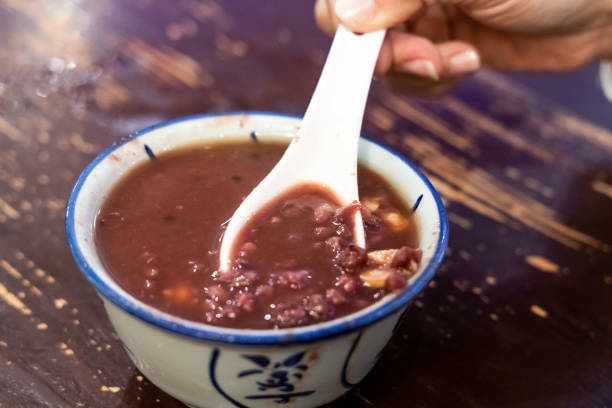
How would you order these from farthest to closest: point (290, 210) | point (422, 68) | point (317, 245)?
point (422, 68) < point (290, 210) < point (317, 245)

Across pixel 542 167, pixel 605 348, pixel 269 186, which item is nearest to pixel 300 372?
pixel 269 186

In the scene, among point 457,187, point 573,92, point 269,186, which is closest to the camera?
point 269,186

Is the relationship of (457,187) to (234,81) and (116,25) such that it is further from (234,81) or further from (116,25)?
(116,25)

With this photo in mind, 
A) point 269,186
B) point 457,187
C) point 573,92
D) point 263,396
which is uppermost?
point 269,186

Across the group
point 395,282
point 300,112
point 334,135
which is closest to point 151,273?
point 395,282

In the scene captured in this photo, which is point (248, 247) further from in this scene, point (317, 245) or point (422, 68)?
point (422, 68)

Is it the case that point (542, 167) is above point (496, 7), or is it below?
below

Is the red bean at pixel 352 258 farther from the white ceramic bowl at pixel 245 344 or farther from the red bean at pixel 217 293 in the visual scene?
the red bean at pixel 217 293
